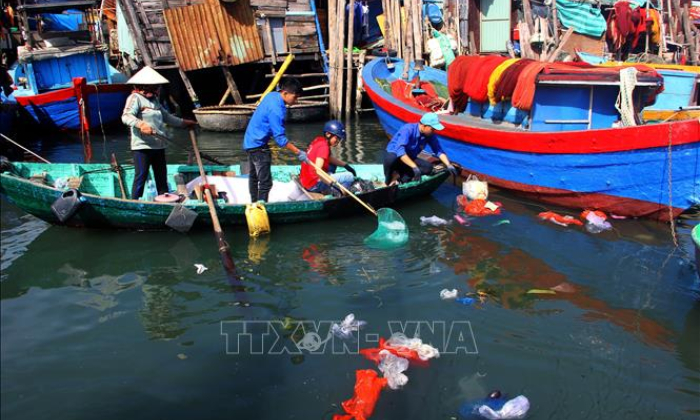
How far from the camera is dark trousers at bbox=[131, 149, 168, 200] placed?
7180 mm

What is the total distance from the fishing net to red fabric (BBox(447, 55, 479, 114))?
3.90 metres

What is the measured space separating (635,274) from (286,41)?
13169mm

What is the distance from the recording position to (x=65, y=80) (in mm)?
15430

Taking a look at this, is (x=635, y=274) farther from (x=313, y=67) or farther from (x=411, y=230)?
(x=313, y=67)

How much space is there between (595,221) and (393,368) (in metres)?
4.57

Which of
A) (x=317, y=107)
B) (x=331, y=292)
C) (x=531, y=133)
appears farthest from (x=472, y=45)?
(x=331, y=292)

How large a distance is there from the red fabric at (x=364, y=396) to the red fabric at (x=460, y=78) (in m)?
6.91

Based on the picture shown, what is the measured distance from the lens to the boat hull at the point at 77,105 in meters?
14.3

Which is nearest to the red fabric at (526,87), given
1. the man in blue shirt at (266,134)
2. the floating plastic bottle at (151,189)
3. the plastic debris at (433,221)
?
the plastic debris at (433,221)

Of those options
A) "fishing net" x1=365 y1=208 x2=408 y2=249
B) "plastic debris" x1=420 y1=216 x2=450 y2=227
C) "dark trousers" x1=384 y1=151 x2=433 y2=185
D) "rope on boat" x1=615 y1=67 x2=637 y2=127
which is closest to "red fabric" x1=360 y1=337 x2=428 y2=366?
"fishing net" x1=365 y1=208 x2=408 y2=249

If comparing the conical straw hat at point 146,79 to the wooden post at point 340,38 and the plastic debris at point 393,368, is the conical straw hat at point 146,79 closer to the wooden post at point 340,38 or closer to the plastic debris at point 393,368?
the plastic debris at point 393,368

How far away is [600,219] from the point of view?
25.0 ft

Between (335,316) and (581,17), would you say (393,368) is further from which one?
(581,17)

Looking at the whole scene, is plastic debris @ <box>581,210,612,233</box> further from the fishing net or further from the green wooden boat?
the fishing net
